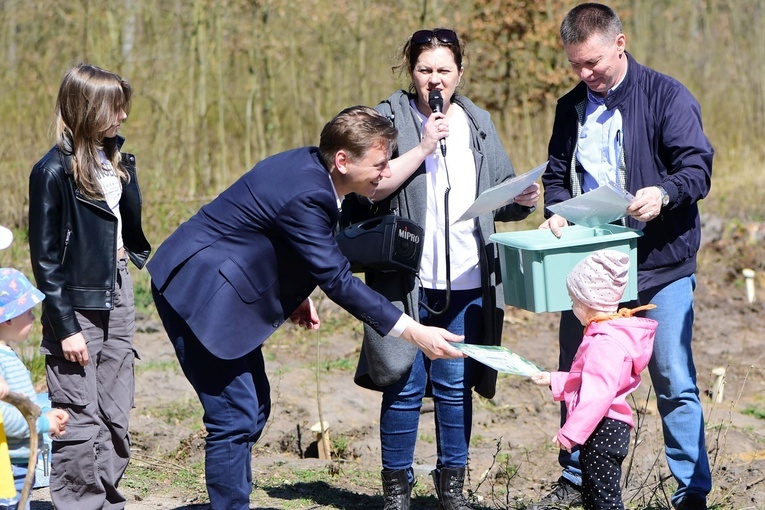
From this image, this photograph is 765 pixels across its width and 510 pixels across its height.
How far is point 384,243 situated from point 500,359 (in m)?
0.73

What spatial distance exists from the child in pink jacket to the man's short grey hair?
93 centimetres

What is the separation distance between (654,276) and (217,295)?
5.69ft

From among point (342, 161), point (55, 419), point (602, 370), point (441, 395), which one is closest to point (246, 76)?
point (441, 395)

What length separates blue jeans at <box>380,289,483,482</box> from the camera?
4230 mm

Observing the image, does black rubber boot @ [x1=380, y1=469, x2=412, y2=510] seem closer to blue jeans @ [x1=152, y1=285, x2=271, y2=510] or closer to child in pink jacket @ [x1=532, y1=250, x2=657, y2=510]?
blue jeans @ [x1=152, y1=285, x2=271, y2=510]

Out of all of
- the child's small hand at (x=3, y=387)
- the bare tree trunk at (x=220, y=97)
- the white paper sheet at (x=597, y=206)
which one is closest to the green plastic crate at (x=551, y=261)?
the white paper sheet at (x=597, y=206)

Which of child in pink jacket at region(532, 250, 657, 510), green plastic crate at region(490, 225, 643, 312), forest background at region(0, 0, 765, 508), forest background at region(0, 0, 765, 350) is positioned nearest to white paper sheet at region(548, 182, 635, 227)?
green plastic crate at region(490, 225, 643, 312)

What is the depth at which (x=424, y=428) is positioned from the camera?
6.21 m

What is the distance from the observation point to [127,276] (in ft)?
13.5

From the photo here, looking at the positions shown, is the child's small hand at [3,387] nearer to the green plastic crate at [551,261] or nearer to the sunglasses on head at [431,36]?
the green plastic crate at [551,261]

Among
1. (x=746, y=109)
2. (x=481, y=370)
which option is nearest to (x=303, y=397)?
(x=481, y=370)

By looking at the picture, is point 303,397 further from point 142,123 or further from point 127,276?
point 142,123

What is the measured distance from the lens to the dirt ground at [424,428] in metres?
4.80

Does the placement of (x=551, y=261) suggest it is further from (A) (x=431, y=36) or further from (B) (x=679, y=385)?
(A) (x=431, y=36)
